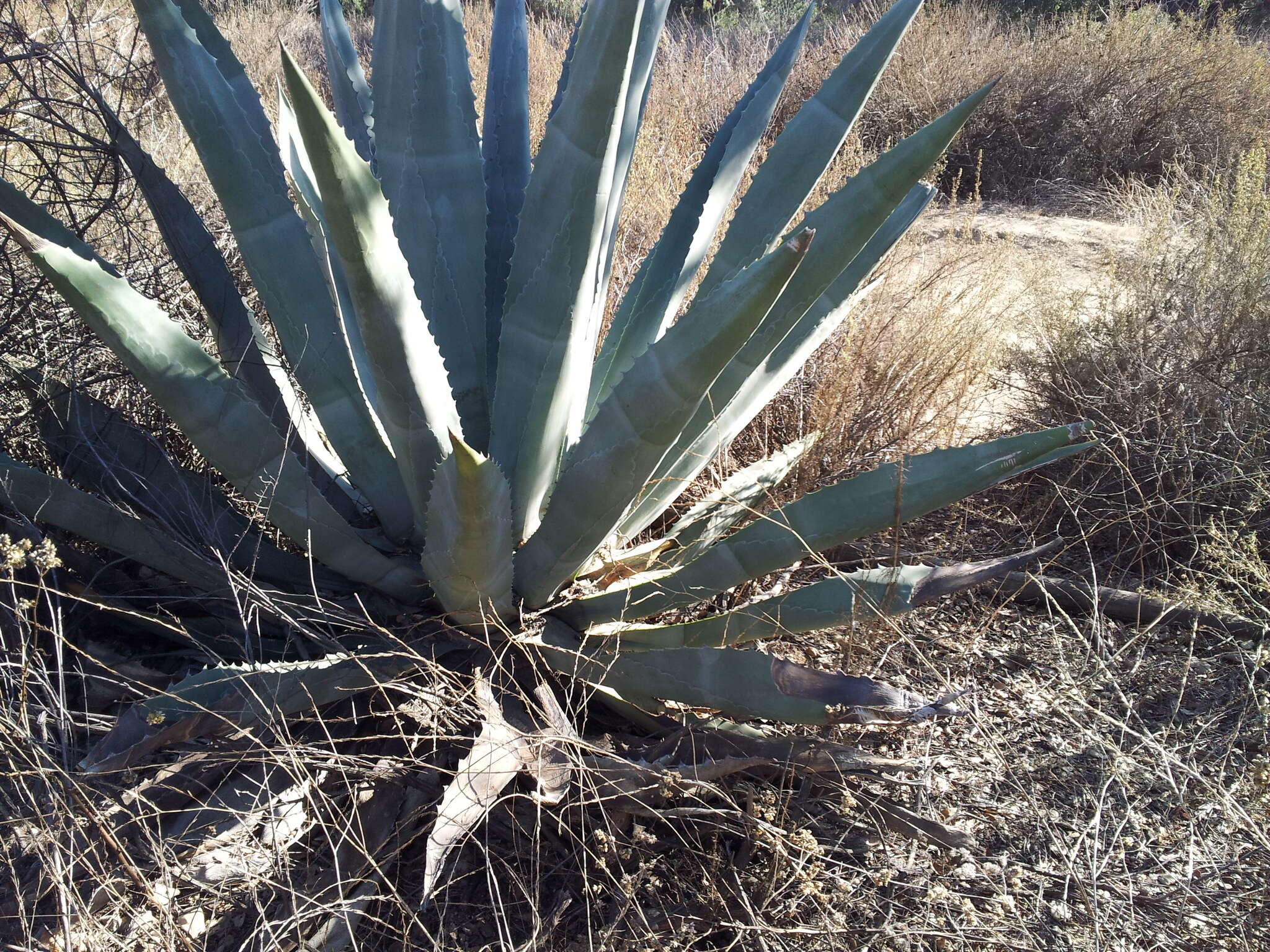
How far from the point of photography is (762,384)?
82.2 inches

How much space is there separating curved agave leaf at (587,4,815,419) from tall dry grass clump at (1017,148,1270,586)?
1.26 metres

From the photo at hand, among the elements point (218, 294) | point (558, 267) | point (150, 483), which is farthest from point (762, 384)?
A: point (150, 483)

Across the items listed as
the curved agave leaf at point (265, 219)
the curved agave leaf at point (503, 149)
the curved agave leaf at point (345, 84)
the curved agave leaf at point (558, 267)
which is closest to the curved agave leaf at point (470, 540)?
the curved agave leaf at point (558, 267)

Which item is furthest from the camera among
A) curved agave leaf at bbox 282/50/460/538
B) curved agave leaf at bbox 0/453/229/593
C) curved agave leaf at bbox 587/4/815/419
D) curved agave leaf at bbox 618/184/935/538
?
curved agave leaf at bbox 587/4/815/419

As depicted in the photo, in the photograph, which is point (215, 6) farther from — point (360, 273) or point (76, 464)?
point (360, 273)

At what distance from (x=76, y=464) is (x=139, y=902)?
3.13ft

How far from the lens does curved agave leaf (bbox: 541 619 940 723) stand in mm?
1505

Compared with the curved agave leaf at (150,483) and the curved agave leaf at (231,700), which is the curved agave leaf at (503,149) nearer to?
the curved agave leaf at (150,483)

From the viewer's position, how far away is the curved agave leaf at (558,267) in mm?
1468

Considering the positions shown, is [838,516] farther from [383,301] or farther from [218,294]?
[218,294]

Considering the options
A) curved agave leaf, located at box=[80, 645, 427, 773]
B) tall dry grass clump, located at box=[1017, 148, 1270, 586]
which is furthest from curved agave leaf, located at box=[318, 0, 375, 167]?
tall dry grass clump, located at box=[1017, 148, 1270, 586]

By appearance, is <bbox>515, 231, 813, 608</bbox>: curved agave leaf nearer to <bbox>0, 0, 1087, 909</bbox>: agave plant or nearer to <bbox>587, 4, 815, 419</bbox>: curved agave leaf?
<bbox>0, 0, 1087, 909</bbox>: agave plant

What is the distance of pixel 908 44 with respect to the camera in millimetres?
8352

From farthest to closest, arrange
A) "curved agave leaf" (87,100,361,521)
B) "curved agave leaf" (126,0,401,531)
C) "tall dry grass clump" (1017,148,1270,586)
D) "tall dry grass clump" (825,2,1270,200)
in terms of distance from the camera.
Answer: "tall dry grass clump" (825,2,1270,200) → "tall dry grass clump" (1017,148,1270,586) → "curved agave leaf" (87,100,361,521) → "curved agave leaf" (126,0,401,531)
